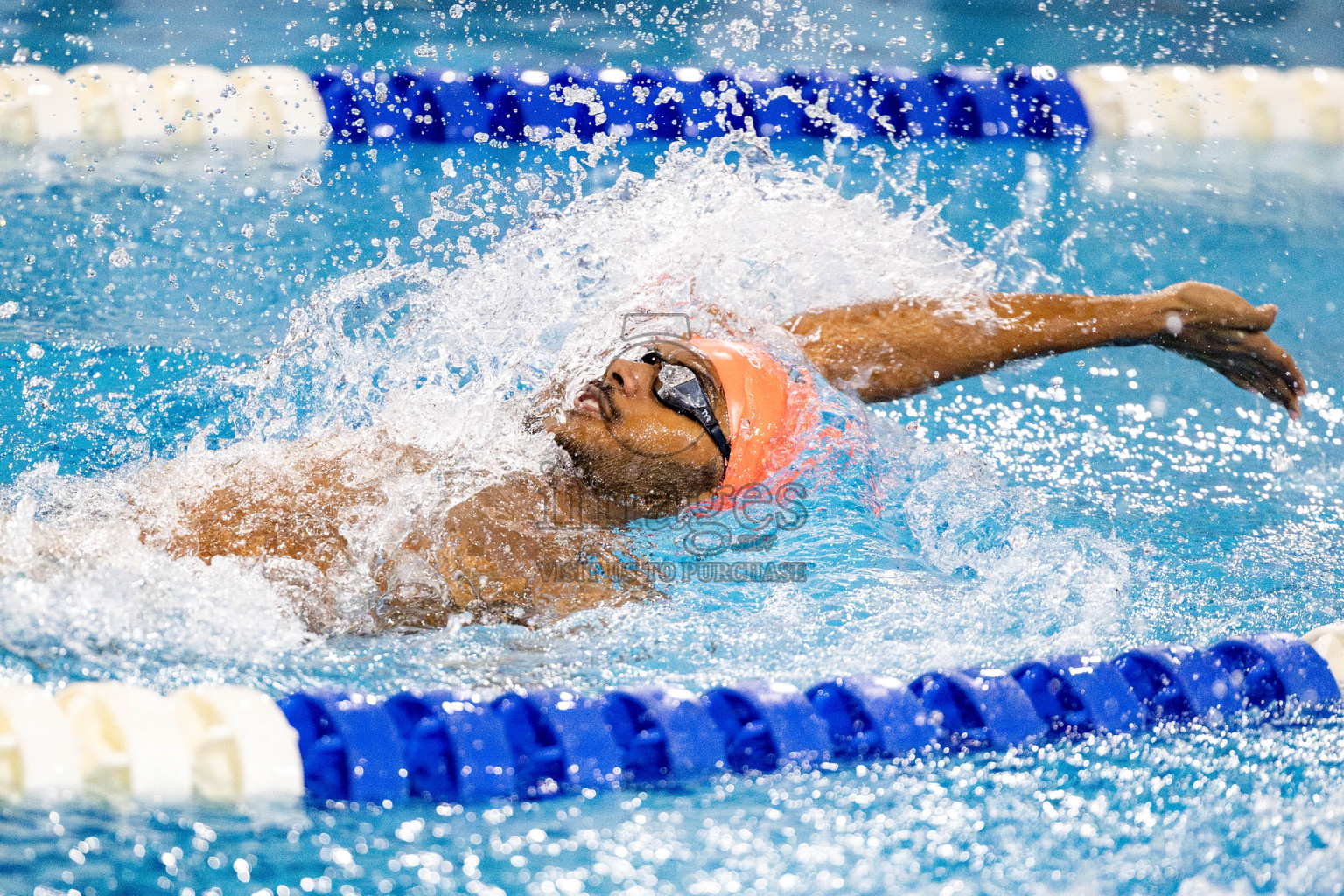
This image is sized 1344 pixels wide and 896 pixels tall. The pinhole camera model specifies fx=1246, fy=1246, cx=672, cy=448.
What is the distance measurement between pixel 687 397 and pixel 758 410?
0.14 meters

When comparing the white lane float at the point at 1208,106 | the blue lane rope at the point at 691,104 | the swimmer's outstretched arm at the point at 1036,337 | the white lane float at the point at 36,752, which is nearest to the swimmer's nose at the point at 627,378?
the swimmer's outstretched arm at the point at 1036,337

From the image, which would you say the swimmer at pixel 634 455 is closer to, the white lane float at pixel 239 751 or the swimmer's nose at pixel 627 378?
the swimmer's nose at pixel 627 378

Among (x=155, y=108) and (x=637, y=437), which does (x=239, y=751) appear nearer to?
(x=637, y=437)

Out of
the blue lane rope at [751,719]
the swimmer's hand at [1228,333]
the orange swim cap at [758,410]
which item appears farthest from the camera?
the swimmer's hand at [1228,333]

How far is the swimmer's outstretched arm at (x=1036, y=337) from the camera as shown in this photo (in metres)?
2.13

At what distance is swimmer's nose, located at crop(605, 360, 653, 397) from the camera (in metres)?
1.92

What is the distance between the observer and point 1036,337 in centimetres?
218

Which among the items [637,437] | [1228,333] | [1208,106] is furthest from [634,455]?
[1208,106]

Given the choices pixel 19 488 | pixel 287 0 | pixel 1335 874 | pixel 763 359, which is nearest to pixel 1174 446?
pixel 763 359

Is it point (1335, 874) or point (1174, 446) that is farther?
point (1174, 446)

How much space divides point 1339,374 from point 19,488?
290 cm

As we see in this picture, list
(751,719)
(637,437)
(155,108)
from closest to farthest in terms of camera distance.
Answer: (751,719)
(637,437)
(155,108)

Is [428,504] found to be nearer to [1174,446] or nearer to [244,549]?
[244,549]

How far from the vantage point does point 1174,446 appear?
2.74m
